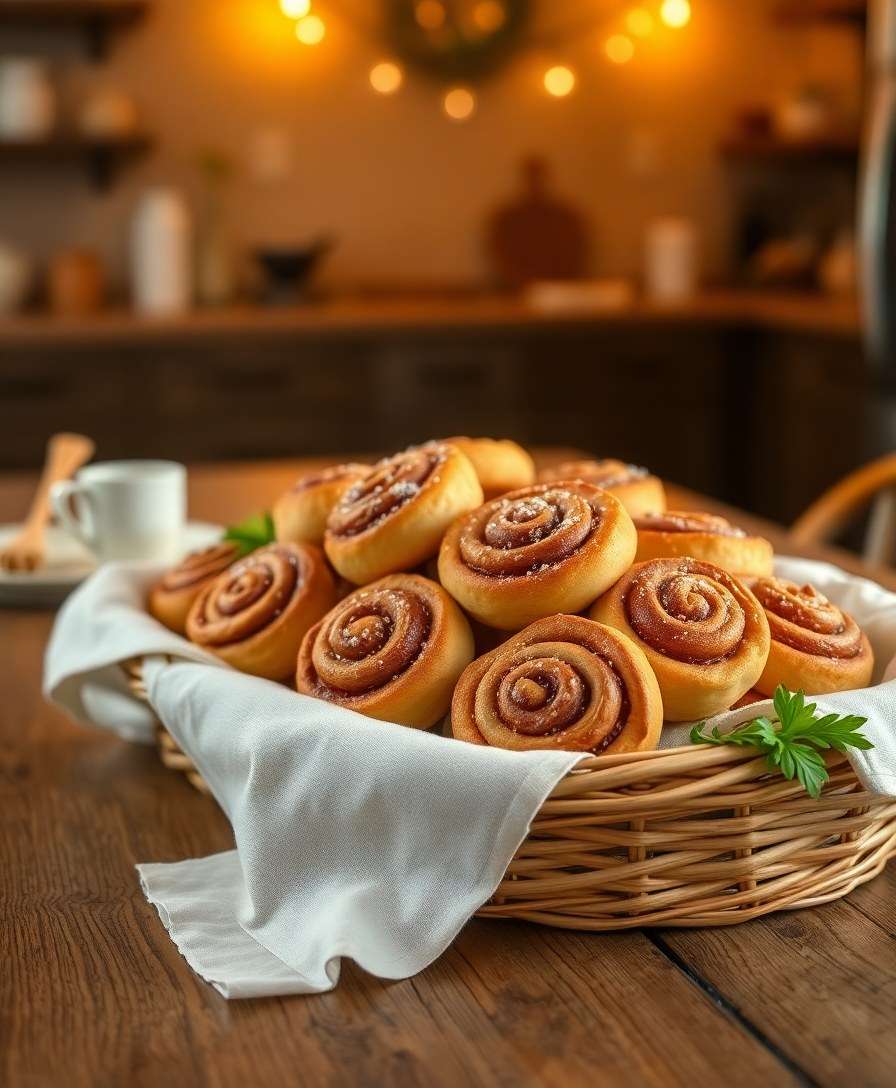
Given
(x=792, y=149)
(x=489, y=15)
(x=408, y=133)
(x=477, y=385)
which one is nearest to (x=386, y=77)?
(x=408, y=133)

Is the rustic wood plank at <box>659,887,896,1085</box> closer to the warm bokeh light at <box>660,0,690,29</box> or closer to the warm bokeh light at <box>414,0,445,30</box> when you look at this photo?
the warm bokeh light at <box>660,0,690,29</box>

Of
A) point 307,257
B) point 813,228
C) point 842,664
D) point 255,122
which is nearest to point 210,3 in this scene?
point 255,122

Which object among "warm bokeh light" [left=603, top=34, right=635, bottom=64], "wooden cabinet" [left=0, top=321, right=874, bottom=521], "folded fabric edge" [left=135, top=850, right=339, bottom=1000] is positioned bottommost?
"wooden cabinet" [left=0, top=321, right=874, bottom=521]

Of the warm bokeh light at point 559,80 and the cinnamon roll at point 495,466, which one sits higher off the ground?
the warm bokeh light at point 559,80

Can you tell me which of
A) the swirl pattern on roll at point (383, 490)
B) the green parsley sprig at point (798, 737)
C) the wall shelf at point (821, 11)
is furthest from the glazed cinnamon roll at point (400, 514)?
the wall shelf at point (821, 11)

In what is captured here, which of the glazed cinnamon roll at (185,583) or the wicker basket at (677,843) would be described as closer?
the wicker basket at (677,843)

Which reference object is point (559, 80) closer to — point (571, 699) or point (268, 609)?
point (268, 609)

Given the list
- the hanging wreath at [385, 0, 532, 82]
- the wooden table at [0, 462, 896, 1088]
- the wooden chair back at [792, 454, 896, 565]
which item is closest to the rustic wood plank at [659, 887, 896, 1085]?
the wooden table at [0, 462, 896, 1088]

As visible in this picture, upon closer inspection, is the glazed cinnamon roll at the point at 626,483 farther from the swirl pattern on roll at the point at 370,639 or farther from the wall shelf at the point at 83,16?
the wall shelf at the point at 83,16
